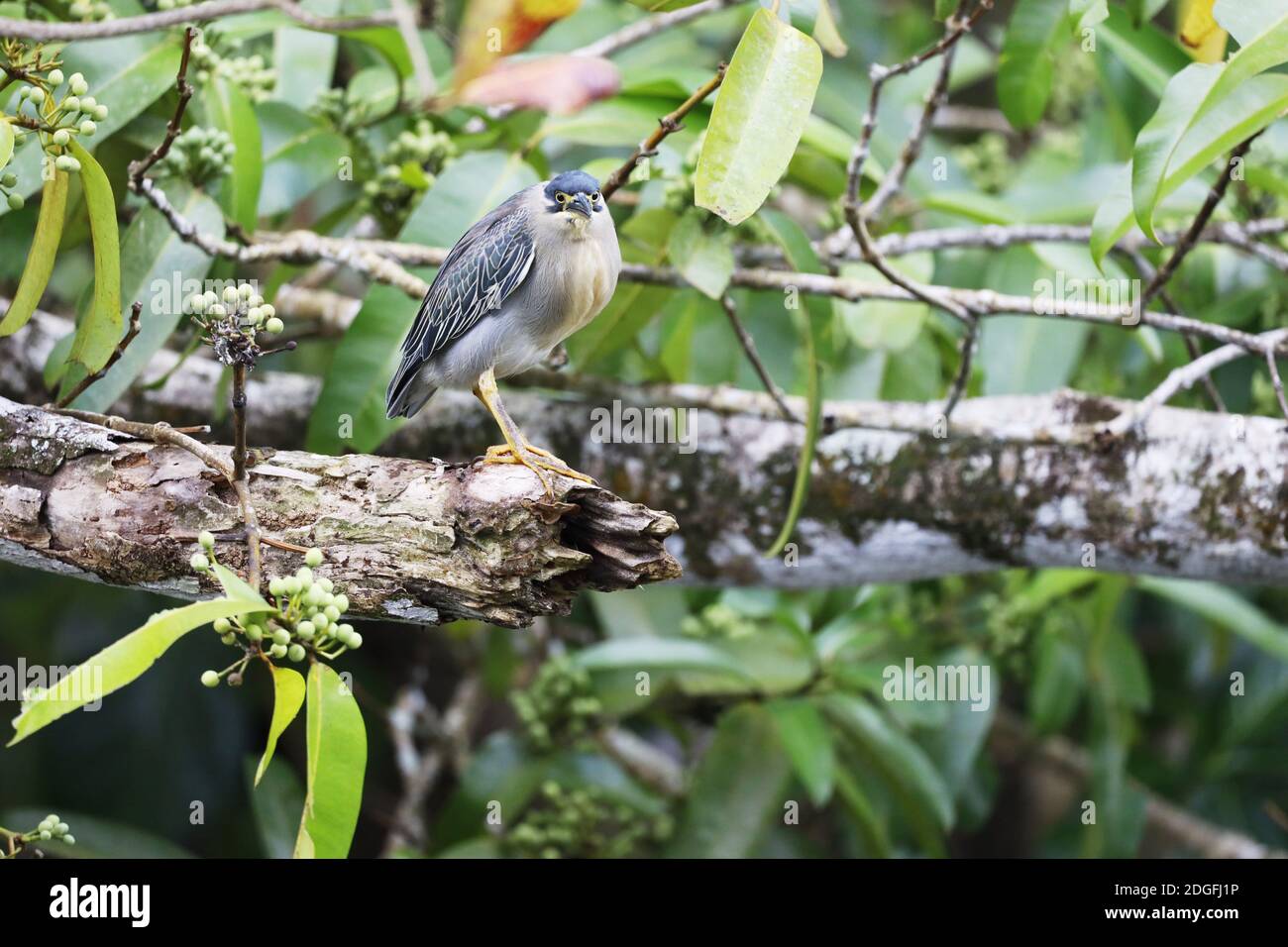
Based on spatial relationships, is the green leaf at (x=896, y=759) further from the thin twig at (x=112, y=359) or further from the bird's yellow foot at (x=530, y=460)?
the thin twig at (x=112, y=359)

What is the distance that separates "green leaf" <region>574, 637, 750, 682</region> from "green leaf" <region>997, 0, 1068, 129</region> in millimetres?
1735

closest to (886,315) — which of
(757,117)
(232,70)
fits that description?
(757,117)

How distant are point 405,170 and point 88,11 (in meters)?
0.77

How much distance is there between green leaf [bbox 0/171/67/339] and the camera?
2285 mm

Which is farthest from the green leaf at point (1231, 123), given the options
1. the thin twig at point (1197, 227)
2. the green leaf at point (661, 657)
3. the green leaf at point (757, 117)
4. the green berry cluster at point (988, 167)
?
the green berry cluster at point (988, 167)

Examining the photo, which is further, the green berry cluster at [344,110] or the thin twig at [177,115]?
the green berry cluster at [344,110]

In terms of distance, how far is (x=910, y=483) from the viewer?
316 centimetres

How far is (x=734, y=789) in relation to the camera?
12.5ft

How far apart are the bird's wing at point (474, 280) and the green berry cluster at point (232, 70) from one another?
0.93 m

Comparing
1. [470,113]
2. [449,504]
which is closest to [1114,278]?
[470,113]

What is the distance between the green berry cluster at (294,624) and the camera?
1.73m

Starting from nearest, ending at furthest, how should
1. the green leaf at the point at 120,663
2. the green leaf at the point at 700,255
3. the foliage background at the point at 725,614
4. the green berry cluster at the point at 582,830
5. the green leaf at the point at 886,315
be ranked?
1. the green leaf at the point at 120,663
2. the green leaf at the point at 700,255
3. the foliage background at the point at 725,614
4. the green leaf at the point at 886,315
5. the green berry cluster at the point at 582,830

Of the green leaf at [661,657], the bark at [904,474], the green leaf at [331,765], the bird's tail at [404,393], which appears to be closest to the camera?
the green leaf at [331,765]

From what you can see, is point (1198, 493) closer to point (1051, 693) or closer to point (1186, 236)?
point (1186, 236)
